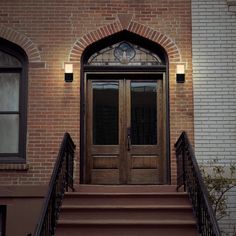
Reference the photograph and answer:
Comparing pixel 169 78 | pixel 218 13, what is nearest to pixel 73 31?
pixel 169 78

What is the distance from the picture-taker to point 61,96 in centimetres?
956

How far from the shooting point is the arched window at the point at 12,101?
9.60 m

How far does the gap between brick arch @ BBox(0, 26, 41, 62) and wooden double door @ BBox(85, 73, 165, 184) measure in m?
1.12

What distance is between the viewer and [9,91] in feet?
32.3

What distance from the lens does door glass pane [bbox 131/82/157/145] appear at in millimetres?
9898

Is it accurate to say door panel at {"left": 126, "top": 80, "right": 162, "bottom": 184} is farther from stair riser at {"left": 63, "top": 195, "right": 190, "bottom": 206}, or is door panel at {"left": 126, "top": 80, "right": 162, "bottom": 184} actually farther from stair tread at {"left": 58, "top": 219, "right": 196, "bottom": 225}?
stair tread at {"left": 58, "top": 219, "right": 196, "bottom": 225}

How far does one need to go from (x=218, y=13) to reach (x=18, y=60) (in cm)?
394

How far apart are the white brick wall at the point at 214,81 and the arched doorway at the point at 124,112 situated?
2.15 feet

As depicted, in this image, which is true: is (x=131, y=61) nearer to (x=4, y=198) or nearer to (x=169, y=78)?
(x=169, y=78)

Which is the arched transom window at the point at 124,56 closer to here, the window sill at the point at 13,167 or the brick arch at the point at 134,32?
the brick arch at the point at 134,32

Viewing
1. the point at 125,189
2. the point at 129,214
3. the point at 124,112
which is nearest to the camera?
the point at 129,214

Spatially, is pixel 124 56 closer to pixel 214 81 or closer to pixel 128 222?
pixel 214 81

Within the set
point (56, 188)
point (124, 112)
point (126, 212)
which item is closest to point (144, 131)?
point (124, 112)

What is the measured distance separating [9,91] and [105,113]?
74.1 inches
